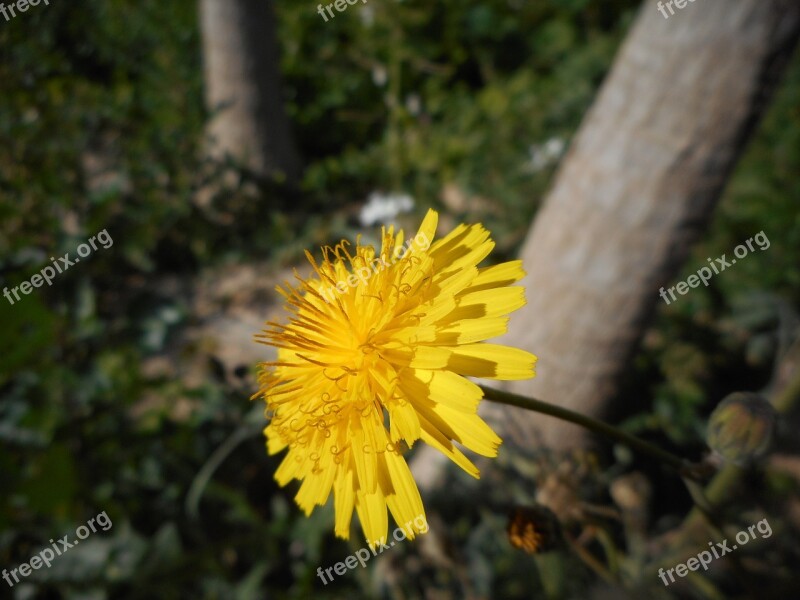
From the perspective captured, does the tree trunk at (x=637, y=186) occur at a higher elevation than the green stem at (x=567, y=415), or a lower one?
higher

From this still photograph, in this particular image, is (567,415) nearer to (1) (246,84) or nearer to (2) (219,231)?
(2) (219,231)

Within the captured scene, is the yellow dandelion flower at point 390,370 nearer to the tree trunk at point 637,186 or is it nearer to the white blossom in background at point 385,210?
the tree trunk at point 637,186

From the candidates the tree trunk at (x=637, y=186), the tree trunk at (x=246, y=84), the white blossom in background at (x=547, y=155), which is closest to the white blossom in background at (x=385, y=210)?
the tree trunk at (x=637, y=186)

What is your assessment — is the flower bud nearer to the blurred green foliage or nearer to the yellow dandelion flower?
the yellow dandelion flower

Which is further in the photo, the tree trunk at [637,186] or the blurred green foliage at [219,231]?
the blurred green foliage at [219,231]

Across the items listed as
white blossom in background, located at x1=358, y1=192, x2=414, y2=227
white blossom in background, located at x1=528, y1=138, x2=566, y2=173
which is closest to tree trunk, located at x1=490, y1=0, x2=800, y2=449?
white blossom in background, located at x1=358, y1=192, x2=414, y2=227

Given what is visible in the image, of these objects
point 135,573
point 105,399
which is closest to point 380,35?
point 105,399

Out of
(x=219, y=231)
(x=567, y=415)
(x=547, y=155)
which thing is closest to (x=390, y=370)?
(x=567, y=415)
